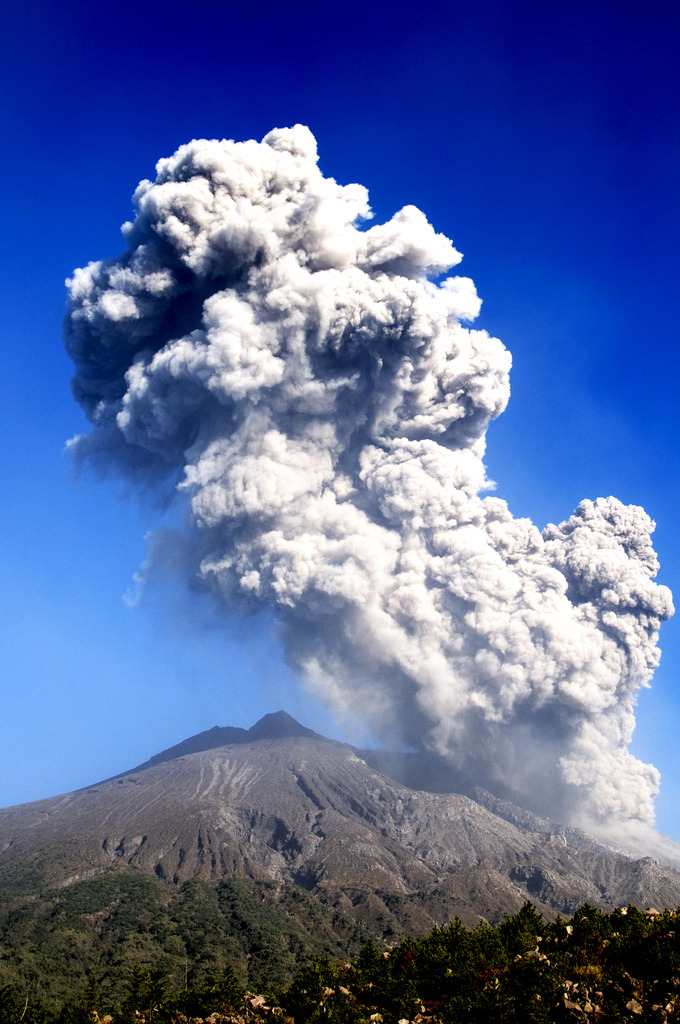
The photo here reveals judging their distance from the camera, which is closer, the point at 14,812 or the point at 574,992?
the point at 574,992

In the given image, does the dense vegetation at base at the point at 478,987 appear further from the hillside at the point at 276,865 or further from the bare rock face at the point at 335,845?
the bare rock face at the point at 335,845

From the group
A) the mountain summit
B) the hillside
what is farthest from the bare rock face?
the mountain summit

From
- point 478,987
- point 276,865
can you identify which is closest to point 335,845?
point 276,865

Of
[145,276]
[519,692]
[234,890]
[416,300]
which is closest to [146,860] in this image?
[234,890]

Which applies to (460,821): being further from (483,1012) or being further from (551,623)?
(483,1012)

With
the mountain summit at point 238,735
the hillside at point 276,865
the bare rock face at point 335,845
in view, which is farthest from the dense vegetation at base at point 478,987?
the mountain summit at point 238,735

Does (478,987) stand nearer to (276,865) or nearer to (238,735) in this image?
(276,865)

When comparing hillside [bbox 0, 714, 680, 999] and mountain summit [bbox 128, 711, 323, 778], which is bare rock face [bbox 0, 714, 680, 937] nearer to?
hillside [bbox 0, 714, 680, 999]
